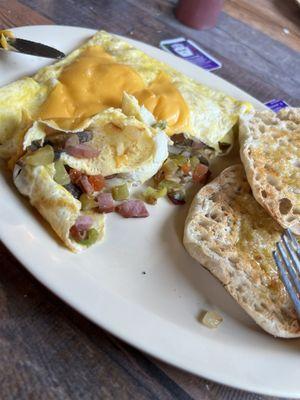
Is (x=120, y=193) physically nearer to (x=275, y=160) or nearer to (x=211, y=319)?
(x=211, y=319)

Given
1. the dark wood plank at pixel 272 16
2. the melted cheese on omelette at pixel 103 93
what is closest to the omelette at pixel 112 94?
the melted cheese on omelette at pixel 103 93

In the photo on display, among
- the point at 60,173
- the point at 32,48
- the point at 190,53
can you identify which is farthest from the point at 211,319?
the point at 190,53

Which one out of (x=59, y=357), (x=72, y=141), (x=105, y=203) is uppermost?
(x=72, y=141)

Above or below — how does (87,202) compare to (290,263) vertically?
below

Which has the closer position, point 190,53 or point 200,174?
point 200,174

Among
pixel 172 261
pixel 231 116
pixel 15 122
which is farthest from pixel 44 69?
pixel 172 261

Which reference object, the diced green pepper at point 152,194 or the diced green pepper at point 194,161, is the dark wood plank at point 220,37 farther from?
the diced green pepper at point 152,194
